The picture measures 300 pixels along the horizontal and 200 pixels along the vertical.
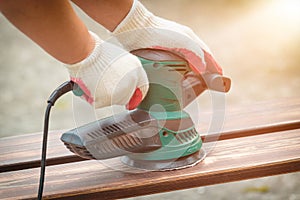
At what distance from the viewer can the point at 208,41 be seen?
2.97m

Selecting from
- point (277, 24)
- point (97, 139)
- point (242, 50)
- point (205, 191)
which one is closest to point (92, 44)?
point (97, 139)

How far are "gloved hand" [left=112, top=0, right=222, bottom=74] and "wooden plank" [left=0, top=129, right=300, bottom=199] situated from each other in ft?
0.60

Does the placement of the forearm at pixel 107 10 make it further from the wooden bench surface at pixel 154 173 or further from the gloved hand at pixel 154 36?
the wooden bench surface at pixel 154 173

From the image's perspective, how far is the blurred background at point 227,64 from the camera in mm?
1778

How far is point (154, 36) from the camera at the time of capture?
3.27 ft

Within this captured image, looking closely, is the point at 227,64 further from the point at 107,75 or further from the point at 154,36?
the point at 107,75

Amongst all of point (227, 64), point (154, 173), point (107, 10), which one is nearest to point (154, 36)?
point (107, 10)

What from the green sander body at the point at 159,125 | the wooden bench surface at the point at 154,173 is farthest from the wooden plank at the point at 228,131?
the green sander body at the point at 159,125

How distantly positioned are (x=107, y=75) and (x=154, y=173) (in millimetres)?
206

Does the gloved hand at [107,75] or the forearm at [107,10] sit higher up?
the forearm at [107,10]

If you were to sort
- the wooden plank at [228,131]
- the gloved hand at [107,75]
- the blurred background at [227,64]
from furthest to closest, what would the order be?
1. the blurred background at [227,64]
2. the wooden plank at [228,131]
3. the gloved hand at [107,75]

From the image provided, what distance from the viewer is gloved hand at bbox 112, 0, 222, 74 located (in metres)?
0.98

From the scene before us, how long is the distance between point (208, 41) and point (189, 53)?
199 cm

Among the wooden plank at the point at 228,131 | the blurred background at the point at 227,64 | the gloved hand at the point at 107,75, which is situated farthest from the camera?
the blurred background at the point at 227,64
